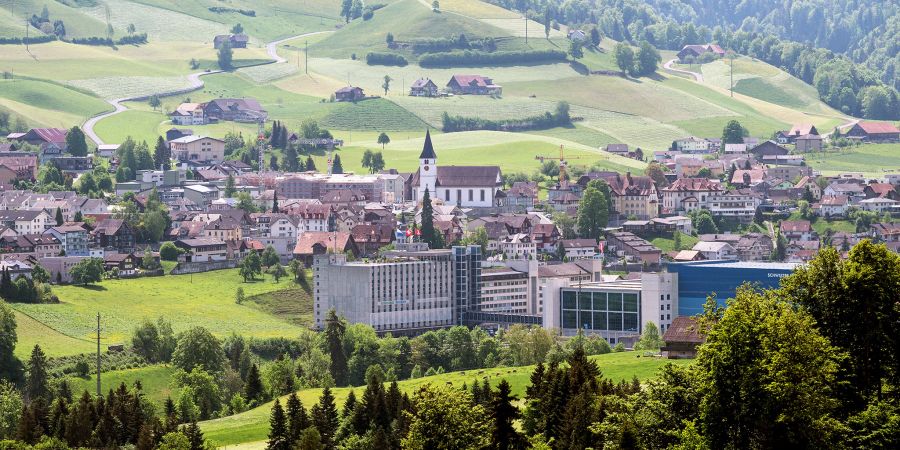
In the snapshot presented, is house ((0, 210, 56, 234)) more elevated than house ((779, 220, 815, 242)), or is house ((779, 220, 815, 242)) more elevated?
house ((0, 210, 56, 234))

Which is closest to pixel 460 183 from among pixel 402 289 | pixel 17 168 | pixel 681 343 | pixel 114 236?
pixel 17 168

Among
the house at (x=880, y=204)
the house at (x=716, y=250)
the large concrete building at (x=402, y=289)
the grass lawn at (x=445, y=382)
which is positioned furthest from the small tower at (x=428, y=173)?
the grass lawn at (x=445, y=382)

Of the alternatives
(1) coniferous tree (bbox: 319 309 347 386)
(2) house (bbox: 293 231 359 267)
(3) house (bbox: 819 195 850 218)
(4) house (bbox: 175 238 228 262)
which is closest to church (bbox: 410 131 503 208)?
(2) house (bbox: 293 231 359 267)

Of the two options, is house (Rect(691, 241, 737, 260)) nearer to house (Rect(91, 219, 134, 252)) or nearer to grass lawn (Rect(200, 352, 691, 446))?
house (Rect(91, 219, 134, 252))

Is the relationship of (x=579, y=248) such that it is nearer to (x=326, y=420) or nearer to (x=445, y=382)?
(x=445, y=382)

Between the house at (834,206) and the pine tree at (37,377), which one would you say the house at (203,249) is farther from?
the house at (834,206)

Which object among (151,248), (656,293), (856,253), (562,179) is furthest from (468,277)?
(856,253)

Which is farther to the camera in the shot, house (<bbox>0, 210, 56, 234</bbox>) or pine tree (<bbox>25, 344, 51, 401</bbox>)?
house (<bbox>0, 210, 56, 234</bbox>)

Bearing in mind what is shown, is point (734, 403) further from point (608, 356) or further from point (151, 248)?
point (151, 248)
